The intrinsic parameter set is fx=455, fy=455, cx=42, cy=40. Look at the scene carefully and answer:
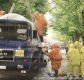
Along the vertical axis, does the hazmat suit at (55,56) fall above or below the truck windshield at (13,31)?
below

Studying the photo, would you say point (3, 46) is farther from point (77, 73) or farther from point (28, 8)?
point (28, 8)

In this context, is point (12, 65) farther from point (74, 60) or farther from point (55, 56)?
point (55, 56)

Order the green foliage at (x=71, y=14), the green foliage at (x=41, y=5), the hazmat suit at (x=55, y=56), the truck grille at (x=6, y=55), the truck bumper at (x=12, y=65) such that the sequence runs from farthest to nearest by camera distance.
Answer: the green foliage at (x=41, y=5)
the green foliage at (x=71, y=14)
the hazmat suit at (x=55, y=56)
the truck grille at (x=6, y=55)
the truck bumper at (x=12, y=65)

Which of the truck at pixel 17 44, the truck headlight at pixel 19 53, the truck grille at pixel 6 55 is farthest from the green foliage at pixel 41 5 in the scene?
the truck headlight at pixel 19 53

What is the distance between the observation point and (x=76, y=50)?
2122 centimetres

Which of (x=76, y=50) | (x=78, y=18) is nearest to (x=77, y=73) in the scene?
(x=76, y=50)

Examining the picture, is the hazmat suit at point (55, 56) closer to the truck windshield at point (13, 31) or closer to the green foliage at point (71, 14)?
the green foliage at point (71, 14)

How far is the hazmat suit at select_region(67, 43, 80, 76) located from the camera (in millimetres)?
21202

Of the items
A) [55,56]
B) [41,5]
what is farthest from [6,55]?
[41,5]

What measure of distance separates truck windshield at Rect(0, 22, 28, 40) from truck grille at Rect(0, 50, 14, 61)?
59 cm

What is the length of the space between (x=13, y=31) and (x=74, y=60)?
3.39 m

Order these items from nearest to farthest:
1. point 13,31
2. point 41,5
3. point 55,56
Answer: point 13,31, point 55,56, point 41,5

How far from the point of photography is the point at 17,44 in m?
19.5

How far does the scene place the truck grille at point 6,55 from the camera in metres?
19.5
